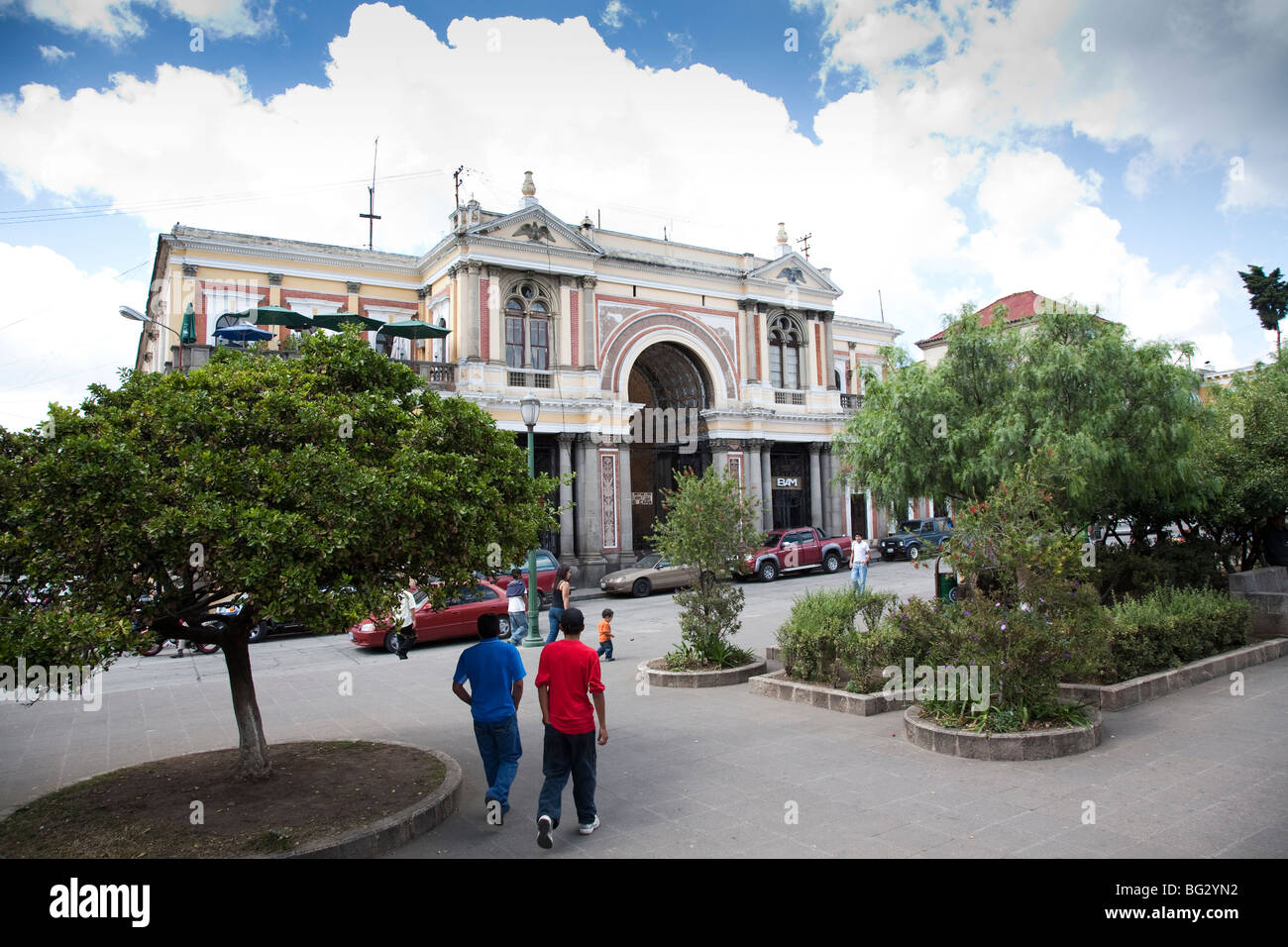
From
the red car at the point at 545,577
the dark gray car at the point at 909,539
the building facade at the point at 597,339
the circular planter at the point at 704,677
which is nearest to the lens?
the circular planter at the point at 704,677

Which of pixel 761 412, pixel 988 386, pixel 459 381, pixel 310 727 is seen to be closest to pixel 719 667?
pixel 310 727

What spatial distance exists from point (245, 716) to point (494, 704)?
225 centimetres

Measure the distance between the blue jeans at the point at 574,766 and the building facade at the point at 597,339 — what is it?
60.8ft

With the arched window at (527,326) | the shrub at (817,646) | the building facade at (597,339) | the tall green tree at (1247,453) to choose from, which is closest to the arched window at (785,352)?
the building facade at (597,339)

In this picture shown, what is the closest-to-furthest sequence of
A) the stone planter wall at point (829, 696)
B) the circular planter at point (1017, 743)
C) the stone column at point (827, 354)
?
the circular planter at point (1017, 743), the stone planter wall at point (829, 696), the stone column at point (827, 354)

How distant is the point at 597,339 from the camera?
2898 cm

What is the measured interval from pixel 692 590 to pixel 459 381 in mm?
16458

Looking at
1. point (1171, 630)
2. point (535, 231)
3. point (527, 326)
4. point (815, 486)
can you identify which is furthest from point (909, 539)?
point (1171, 630)

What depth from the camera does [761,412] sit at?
104 feet

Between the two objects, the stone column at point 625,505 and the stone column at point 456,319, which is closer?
the stone column at point 456,319

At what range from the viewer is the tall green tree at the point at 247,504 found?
16.9ft

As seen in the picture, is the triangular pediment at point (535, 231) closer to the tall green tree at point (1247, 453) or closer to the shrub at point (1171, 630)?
the tall green tree at point (1247, 453)

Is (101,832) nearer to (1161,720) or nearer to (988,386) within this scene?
(1161,720)

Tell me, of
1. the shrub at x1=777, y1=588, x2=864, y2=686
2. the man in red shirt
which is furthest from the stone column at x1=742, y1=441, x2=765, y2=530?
the man in red shirt
